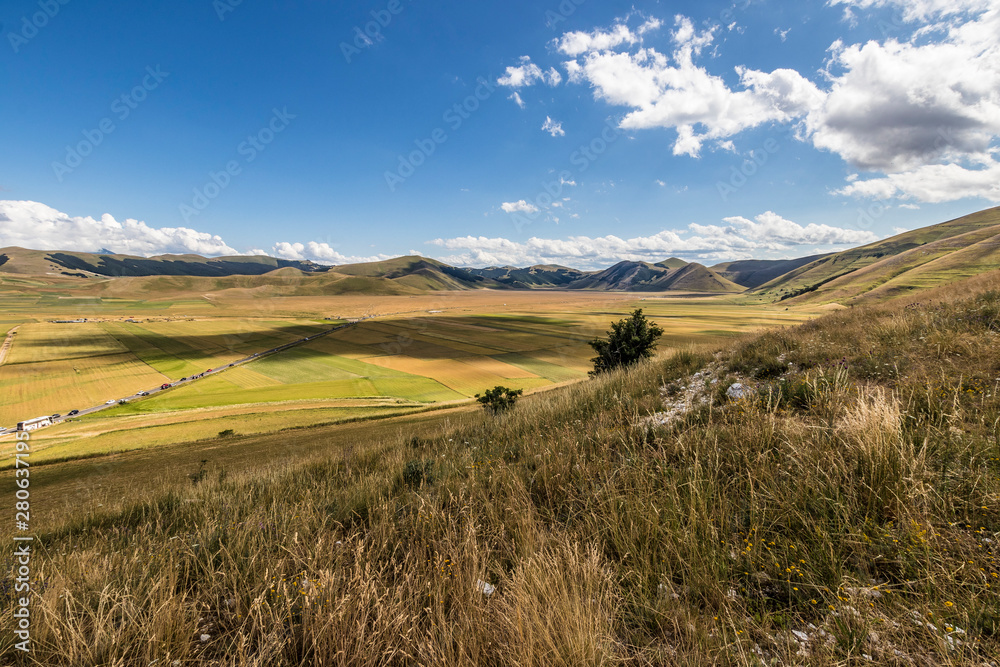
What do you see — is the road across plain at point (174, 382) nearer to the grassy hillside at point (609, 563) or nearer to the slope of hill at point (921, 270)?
the grassy hillside at point (609, 563)

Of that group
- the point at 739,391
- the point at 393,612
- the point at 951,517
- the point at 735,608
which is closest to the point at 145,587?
the point at 393,612

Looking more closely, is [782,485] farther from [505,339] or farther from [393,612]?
[505,339]

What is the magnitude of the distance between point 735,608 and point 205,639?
3.67 metres

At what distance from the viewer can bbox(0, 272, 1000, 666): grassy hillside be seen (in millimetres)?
2080

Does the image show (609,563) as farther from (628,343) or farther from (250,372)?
(250,372)

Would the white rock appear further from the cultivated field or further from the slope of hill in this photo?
the slope of hill

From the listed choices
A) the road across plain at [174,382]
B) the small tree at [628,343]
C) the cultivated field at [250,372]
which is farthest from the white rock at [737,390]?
the road across plain at [174,382]

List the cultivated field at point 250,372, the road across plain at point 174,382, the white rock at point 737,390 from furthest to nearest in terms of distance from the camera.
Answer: the road across plain at point 174,382 < the cultivated field at point 250,372 < the white rock at point 737,390

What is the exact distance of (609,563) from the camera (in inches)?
113

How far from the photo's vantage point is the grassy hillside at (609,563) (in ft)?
6.82

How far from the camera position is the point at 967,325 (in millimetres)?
7254

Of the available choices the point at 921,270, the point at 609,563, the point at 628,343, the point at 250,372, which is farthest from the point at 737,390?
the point at 921,270

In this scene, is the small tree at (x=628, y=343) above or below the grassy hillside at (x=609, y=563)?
below

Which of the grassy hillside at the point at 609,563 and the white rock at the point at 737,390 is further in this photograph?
the white rock at the point at 737,390
